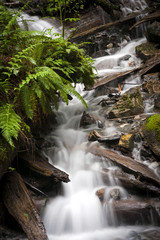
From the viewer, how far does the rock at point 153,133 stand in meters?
4.26

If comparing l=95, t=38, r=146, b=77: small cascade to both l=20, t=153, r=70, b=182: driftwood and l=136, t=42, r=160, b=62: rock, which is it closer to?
l=136, t=42, r=160, b=62: rock

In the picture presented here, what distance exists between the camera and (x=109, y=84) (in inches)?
346

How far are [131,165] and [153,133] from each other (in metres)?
0.99

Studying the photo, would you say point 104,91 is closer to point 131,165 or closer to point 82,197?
point 131,165

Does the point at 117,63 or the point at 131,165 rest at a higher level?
the point at 117,63

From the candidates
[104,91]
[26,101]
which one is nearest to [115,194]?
[26,101]

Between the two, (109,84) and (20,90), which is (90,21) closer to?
(109,84)

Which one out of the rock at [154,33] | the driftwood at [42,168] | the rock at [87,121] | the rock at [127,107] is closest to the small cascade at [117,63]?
the rock at [154,33]

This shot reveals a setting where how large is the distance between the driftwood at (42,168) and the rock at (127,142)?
1647 mm

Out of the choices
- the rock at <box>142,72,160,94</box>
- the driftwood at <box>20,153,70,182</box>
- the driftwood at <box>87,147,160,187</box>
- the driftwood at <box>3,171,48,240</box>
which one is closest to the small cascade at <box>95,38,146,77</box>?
the rock at <box>142,72,160,94</box>

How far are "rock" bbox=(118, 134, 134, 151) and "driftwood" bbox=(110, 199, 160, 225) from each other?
137cm

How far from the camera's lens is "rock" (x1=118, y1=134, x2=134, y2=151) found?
4.55m

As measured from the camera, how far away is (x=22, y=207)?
10.0 feet

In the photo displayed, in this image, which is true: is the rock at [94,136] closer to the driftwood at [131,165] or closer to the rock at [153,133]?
the driftwood at [131,165]
